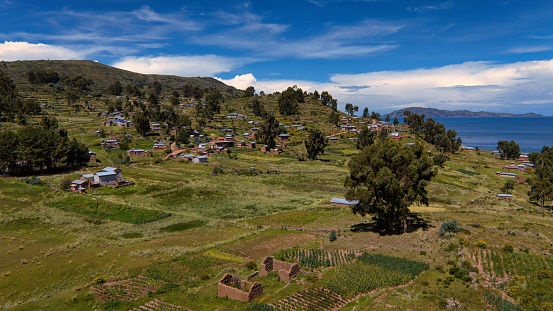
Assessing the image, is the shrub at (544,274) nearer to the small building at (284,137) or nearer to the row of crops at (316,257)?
the row of crops at (316,257)

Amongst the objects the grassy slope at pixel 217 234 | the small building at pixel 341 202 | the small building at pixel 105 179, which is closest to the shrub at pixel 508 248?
the grassy slope at pixel 217 234

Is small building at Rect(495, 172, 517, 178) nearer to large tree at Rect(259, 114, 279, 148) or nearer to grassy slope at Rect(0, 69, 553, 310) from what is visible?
grassy slope at Rect(0, 69, 553, 310)

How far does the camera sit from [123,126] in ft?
468

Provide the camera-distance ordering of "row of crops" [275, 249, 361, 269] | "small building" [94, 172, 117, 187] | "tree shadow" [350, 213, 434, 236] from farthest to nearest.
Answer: "small building" [94, 172, 117, 187] → "tree shadow" [350, 213, 434, 236] → "row of crops" [275, 249, 361, 269]

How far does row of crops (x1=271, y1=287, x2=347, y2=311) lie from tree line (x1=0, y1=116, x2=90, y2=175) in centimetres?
8216

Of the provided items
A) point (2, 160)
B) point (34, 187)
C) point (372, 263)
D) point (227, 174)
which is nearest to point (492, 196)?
point (372, 263)

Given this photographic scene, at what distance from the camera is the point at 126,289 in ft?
95.2

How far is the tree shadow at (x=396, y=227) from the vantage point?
43.0 meters

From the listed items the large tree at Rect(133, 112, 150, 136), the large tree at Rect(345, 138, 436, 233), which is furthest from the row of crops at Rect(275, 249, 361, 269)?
the large tree at Rect(133, 112, 150, 136)

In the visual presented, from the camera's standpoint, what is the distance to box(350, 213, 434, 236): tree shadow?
43031mm

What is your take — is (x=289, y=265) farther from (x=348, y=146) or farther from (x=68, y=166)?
(x=348, y=146)

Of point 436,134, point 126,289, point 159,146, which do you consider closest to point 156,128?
point 159,146

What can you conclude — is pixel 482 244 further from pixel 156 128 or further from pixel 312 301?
pixel 156 128

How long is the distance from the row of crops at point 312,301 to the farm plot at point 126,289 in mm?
12816
